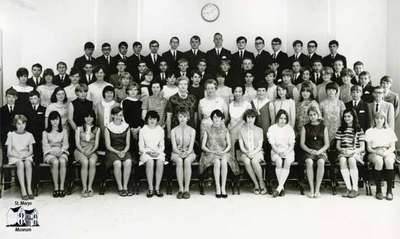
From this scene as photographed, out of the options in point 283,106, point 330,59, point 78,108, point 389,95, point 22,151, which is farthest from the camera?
point 330,59

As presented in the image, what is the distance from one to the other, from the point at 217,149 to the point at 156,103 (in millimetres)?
992

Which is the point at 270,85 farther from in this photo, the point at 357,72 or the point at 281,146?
the point at 357,72

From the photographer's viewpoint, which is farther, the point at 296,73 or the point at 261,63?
the point at 261,63

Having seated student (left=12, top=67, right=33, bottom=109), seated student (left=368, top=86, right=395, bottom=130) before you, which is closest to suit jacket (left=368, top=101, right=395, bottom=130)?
seated student (left=368, top=86, right=395, bottom=130)

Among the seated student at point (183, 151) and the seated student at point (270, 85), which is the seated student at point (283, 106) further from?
the seated student at point (183, 151)

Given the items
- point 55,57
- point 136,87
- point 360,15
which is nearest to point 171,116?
point 136,87

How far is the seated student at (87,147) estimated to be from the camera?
5.14 meters

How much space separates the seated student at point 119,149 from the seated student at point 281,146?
1.70 m

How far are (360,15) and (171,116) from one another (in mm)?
3882

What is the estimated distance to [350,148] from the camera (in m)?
5.23

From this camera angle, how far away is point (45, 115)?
5500 millimetres

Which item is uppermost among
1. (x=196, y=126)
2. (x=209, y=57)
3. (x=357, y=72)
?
(x=209, y=57)

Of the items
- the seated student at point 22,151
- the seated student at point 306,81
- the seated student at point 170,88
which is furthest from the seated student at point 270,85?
the seated student at point 22,151

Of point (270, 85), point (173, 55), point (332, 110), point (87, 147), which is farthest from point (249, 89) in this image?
point (87, 147)
